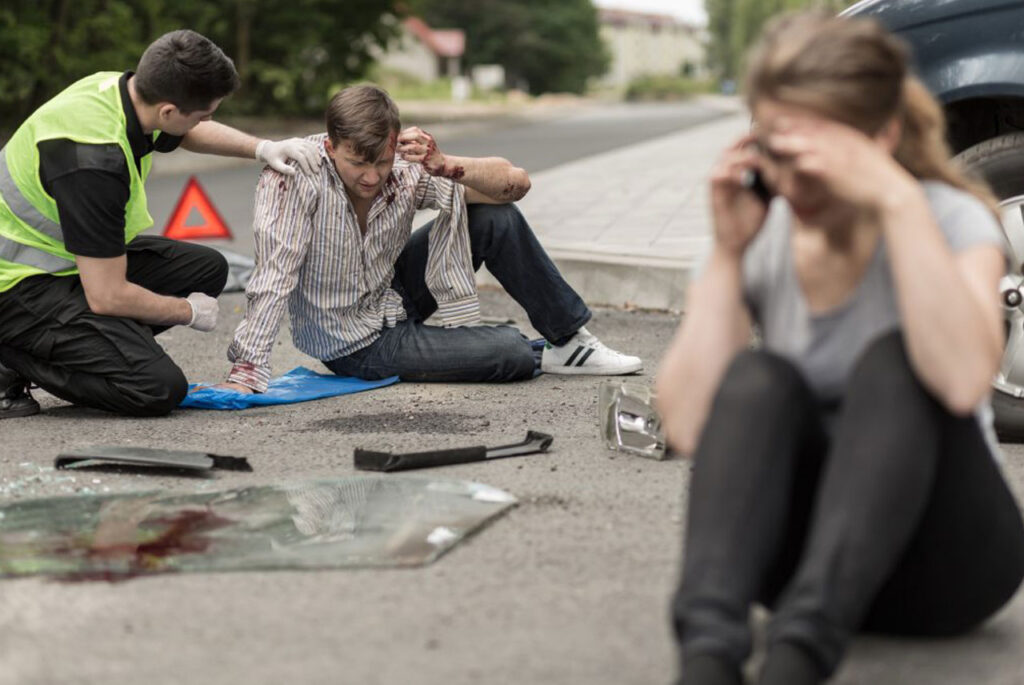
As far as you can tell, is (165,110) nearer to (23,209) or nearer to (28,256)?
(23,209)

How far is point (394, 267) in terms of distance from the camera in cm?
621

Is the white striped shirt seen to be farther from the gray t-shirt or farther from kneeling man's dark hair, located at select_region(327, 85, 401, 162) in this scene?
the gray t-shirt

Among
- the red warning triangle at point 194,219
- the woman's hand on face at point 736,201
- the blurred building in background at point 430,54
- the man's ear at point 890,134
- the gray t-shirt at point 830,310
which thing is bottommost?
the blurred building in background at point 430,54

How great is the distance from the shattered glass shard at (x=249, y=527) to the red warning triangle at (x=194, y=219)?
5865mm

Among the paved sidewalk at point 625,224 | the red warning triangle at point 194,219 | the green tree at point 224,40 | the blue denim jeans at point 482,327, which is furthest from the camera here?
the green tree at point 224,40

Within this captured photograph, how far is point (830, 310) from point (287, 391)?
10.8 ft

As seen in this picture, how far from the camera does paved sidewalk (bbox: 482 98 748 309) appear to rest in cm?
806

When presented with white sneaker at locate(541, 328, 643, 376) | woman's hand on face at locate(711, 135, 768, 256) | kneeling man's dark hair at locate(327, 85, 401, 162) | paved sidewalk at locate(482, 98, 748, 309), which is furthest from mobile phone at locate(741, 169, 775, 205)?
white sneaker at locate(541, 328, 643, 376)

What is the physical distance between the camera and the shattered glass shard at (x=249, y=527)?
3.67m

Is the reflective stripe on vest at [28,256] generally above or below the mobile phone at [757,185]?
below

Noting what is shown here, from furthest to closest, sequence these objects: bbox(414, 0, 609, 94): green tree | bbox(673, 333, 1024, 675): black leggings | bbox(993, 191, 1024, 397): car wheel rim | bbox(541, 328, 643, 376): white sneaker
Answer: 1. bbox(414, 0, 609, 94): green tree
2. bbox(541, 328, 643, 376): white sneaker
3. bbox(993, 191, 1024, 397): car wheel rim
4. bbox(673, 333, 1024, 675): black leggings

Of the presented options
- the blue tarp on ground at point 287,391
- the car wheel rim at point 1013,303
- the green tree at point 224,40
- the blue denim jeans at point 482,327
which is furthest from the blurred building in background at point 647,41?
the car wheel rim at point 1013,303

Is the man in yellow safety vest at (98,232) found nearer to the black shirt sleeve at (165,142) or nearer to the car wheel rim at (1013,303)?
the black shirt sleeve at (165,142)

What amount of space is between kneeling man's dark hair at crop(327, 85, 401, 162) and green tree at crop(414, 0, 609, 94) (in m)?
68.3
